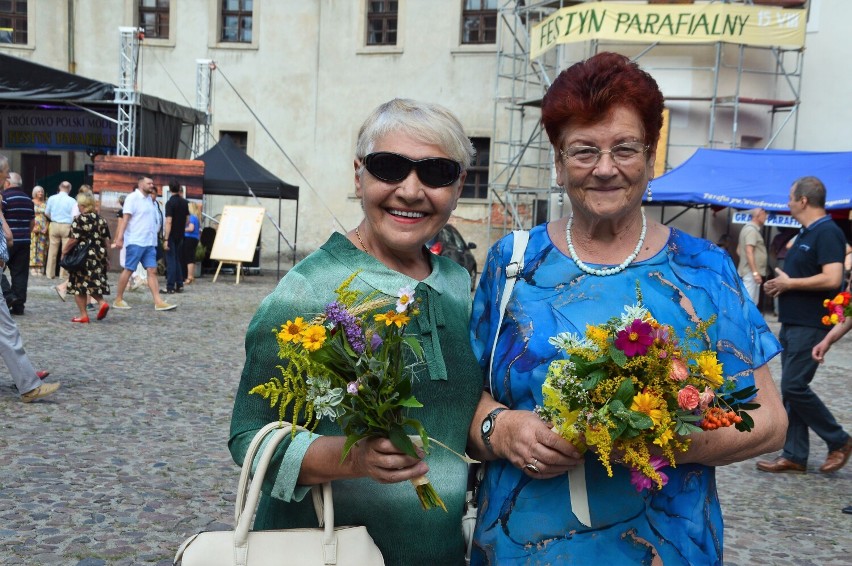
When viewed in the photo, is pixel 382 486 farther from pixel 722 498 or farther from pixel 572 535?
pixel 722 498

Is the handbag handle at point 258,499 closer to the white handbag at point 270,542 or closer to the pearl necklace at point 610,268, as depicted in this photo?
the white handbag at point 270,542

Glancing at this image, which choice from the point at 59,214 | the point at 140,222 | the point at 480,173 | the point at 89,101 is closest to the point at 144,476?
the point at 140,222

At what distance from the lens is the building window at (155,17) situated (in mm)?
29094

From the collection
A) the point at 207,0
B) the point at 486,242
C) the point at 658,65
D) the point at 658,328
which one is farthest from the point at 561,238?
the point at 207,0

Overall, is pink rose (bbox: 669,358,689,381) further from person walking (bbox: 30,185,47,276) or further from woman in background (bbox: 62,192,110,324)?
person walking (bbox: 30,185,47,276)

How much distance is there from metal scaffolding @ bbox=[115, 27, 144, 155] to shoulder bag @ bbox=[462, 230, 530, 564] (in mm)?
18592

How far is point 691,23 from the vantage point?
21.1m

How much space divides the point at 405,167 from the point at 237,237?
2032 cm

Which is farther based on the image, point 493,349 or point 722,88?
point 722,88

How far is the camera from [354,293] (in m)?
1.81

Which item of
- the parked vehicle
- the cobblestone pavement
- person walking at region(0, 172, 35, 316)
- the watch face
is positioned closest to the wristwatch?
the watch face

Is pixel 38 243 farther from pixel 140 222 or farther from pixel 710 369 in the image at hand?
pixel 710 369

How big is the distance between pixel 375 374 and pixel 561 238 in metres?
0.82

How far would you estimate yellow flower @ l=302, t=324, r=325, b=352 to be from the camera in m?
1.68
